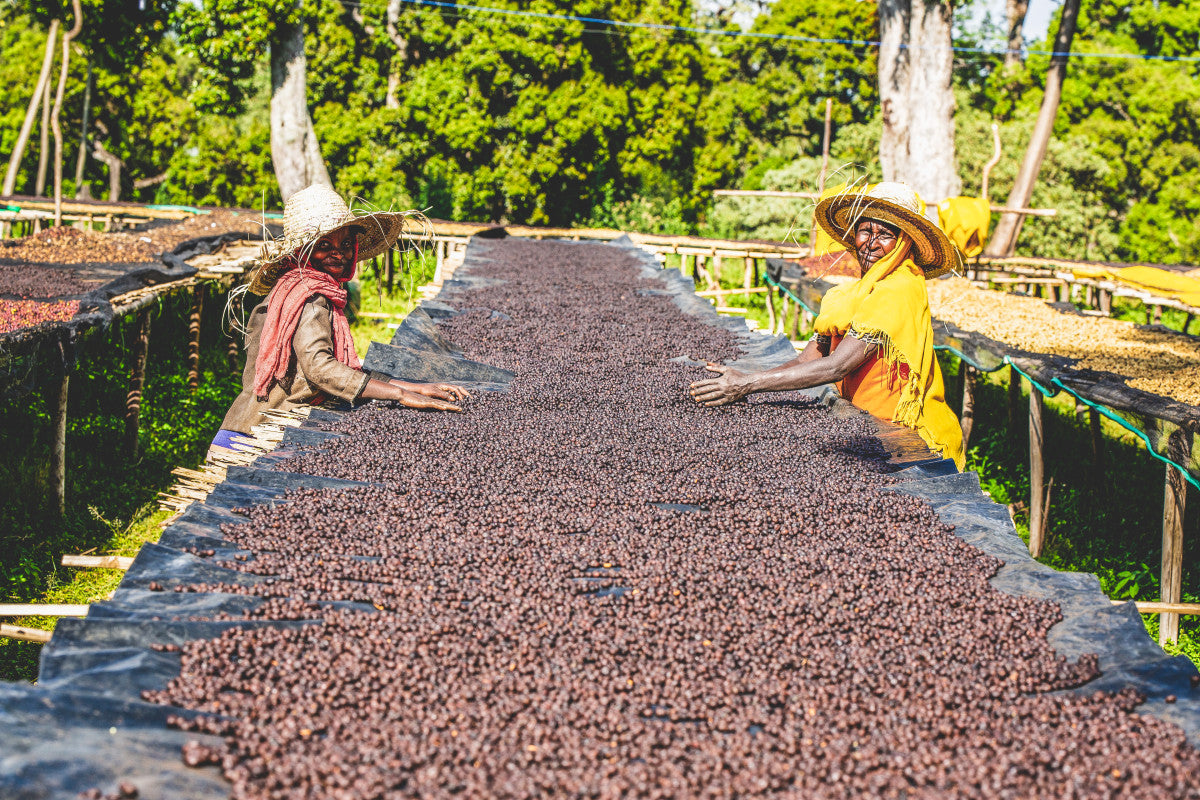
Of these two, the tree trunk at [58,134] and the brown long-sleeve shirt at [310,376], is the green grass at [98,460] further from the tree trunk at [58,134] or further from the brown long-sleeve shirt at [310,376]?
the tree trunk at [58,134]

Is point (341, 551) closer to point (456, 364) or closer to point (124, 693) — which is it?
point (124, 693)

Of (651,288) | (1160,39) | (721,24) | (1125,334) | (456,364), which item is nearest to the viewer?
(456,364)

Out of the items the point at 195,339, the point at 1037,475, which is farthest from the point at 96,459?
the point at 1037,475

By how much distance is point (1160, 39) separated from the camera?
18234 mm

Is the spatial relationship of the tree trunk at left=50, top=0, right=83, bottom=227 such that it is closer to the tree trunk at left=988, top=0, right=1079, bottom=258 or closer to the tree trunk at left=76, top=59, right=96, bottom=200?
the tree trunk at left=76, top=59, right=96, bottom=200

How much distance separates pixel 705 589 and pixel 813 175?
15.4 m

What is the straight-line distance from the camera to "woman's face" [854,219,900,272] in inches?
127

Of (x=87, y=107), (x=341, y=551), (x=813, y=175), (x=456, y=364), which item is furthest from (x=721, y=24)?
(x=341, y=551)

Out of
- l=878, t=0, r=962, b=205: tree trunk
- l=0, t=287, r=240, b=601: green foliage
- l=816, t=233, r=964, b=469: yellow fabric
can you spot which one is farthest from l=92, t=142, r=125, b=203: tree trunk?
l=816, t=233, r=964, b=469: yellow fabric

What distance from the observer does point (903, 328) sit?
300 centimetres

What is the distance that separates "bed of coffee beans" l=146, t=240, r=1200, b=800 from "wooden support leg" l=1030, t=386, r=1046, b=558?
2.12m

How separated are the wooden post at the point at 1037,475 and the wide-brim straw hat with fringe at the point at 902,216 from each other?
4.29ft

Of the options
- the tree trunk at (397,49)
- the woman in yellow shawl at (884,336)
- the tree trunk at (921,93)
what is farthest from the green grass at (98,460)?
the tree trunk at (397,49)

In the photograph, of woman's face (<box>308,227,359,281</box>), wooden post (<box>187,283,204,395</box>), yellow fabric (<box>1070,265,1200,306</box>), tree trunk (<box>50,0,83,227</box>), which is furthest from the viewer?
tree trunk (<box>50,0,83,227</box>)
